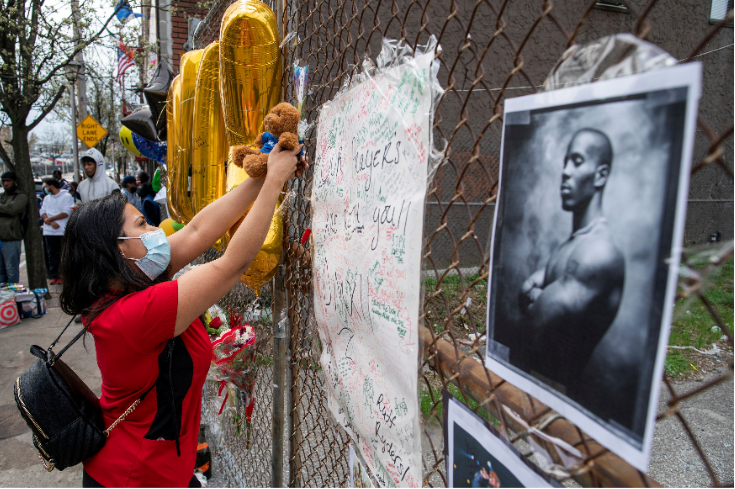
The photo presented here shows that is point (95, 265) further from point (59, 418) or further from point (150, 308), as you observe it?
point (59, 418)

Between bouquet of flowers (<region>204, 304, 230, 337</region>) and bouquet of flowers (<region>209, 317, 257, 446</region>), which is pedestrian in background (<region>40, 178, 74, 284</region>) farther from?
bouquet of flowers (<region>209, 317, 257, 446</region>)

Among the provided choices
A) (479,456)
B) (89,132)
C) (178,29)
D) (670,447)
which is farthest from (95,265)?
(89,132)

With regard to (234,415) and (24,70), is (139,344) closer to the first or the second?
(234,415)

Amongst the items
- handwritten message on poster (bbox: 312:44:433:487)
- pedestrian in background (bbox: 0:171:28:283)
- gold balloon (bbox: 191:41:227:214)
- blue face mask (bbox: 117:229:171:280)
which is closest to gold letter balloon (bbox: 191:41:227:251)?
gold balloon (bbox: 191:41:227:214)

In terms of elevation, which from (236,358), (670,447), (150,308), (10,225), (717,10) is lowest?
(670,447)

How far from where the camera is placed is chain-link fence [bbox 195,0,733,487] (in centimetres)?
63

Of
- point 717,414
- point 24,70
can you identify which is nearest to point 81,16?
point 24,70

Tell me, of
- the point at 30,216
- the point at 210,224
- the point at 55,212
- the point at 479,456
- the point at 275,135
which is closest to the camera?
the point at 479,456

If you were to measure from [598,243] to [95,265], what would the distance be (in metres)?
1.57

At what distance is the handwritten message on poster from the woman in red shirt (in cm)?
25

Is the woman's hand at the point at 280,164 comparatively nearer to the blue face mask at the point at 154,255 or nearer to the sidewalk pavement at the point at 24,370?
the blue face mask at the point at 154,255

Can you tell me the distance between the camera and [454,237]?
7.76 ft

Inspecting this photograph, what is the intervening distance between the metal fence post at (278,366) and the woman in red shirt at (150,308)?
0.35 m

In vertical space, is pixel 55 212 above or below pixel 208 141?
below
